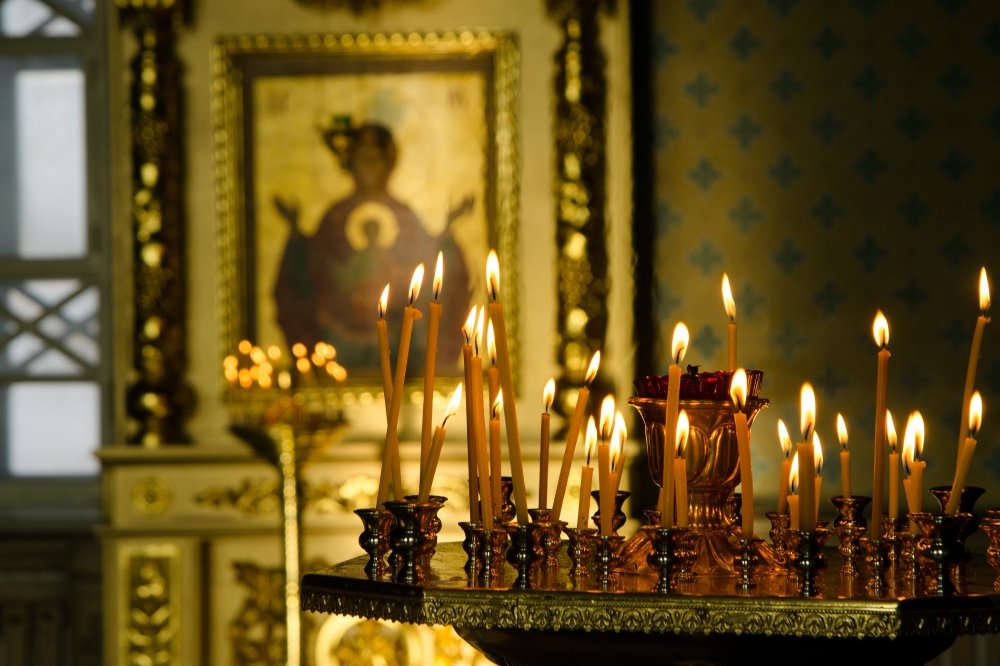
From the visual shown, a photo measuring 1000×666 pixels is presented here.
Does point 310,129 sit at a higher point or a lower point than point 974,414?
higher

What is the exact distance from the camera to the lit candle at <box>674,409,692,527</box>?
1.29 m

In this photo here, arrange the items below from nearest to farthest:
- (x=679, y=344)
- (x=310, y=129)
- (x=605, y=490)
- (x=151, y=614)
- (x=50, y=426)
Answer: (x=605, y=490)
(x=679, y=344)
(x=151, y=614)
(x=310, y=129)
(x=50, y=426)

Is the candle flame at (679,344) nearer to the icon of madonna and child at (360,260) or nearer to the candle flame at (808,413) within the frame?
the candle flame at (808,413)

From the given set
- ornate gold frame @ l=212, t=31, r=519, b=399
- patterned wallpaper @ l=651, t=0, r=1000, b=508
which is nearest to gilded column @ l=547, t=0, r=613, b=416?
ornate gold frame @ l=212, t=31, r=519, b=399

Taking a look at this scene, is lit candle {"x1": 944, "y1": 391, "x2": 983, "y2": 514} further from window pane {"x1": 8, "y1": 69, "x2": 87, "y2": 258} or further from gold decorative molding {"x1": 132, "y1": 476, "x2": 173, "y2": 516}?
window pane {"x1": 8, "y1": 69, "x2": 87, "y2": 258}

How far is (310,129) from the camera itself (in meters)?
3.81

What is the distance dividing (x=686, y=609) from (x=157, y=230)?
112 inches

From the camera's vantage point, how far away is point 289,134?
150 inches

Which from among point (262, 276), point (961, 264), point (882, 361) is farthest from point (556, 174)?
point (882, 361)

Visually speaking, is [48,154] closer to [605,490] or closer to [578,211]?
[578,211]

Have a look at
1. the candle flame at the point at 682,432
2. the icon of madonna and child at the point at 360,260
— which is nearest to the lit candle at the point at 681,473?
the candle flame at the point at 682,432

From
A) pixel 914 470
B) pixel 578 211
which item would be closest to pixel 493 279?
pixel 914 470

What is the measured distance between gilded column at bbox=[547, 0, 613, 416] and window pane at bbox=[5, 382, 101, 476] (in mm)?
1719

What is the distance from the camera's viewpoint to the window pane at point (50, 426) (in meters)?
4.41
